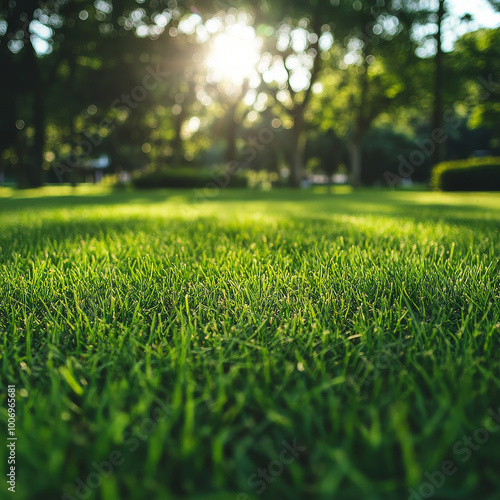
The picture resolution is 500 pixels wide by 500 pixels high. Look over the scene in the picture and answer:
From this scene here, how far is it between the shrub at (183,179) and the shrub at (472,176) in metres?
13.3

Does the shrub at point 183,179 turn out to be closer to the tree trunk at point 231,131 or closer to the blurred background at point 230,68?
the blurred background at point 230,68

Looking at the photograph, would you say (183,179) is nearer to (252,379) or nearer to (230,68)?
(230,68)

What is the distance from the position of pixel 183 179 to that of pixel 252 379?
24.3 m

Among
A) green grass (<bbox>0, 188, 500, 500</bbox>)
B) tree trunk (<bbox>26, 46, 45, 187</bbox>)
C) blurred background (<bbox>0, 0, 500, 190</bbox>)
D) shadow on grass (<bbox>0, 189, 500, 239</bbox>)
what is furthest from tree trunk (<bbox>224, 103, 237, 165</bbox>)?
green grass (<bbox>0, 188, 500, 500</bbox>)

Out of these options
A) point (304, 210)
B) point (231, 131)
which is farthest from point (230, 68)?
point (304, 210)

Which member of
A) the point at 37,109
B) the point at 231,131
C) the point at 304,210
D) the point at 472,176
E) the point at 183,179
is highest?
the point at 37,109

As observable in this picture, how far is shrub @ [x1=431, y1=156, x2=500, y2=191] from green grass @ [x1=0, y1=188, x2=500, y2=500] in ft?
61.5

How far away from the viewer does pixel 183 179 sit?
24.4 meters

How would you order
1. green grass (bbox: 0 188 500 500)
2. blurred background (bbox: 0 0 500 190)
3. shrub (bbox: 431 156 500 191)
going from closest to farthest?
green grass (bbox: 0 188 500 500), shrub (bbox: 431 156 500 191), blurred background (bbox: 0 0 500 190)

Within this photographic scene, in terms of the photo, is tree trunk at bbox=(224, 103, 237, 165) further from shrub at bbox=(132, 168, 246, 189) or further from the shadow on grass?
the shadow on grass

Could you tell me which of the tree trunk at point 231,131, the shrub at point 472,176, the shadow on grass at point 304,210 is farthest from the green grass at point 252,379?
the tree trunk at point 231,131

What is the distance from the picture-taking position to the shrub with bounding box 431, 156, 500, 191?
17.8m

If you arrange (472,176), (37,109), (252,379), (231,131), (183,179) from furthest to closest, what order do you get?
(231,131)
(183,179)
(37,109)
(472,176)
(252,379)

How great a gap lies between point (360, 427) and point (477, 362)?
0.50 meters
